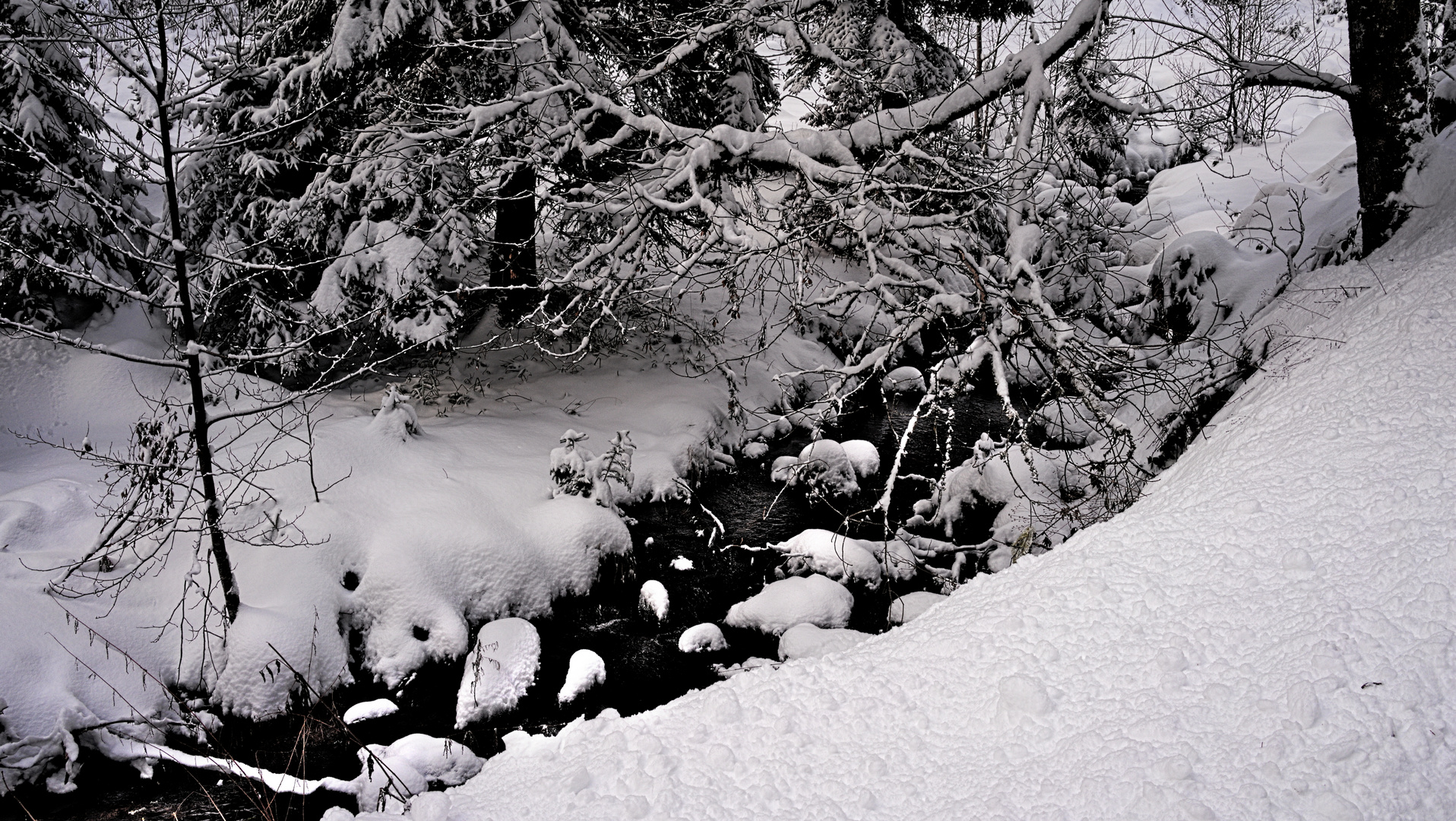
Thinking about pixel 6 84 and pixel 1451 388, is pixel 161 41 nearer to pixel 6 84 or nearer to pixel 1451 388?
pixel 6 84

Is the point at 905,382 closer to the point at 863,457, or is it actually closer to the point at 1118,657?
the point at 863,457

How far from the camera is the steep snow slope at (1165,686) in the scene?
7.84 ft

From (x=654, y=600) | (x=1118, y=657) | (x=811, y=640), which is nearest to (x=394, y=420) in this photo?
(x=654, y=600)

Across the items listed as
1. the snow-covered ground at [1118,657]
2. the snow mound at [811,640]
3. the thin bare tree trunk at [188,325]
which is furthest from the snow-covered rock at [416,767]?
the snow mound at [811,640]

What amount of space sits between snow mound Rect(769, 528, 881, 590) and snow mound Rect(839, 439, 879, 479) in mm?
1775

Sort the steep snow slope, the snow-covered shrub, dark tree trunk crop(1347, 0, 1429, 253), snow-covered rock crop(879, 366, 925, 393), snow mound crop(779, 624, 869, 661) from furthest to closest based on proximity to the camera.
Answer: snow-covered rock crop(879, 366, 925, 393) < the snow-covered shrub < snow mound crop(779, 624, 869, 661) < dark tree trunk crop(1347, 0, 1429, 253) < the steep snow slope

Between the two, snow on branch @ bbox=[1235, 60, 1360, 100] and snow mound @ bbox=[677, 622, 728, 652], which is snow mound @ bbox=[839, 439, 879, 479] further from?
snow on branch @ bbox=[1235, 60, 1360, 100]

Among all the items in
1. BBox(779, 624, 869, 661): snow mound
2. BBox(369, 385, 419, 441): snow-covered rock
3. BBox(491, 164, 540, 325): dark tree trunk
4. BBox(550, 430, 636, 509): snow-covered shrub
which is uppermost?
BBox(491, 164, 540, 325): dark tree trunk

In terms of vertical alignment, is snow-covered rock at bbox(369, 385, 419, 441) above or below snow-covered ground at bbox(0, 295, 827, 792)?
above

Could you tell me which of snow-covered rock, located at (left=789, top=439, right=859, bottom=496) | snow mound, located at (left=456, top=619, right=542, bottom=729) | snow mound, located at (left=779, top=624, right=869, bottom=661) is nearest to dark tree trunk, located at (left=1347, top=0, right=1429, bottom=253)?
snow mound, located at (left=779, top=624, right=869, bottom=661)

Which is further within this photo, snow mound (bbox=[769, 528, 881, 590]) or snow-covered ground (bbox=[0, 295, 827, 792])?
snow mound (bbox=[769, 528, 881, 590])

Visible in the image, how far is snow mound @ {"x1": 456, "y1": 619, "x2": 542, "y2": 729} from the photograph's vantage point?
5648mm

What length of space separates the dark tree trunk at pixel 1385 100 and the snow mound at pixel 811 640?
14.3 ft

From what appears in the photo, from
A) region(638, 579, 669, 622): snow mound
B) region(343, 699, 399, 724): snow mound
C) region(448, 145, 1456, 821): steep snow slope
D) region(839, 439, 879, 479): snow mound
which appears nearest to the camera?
region(448, 145, 1456, 821): steep snow slope
